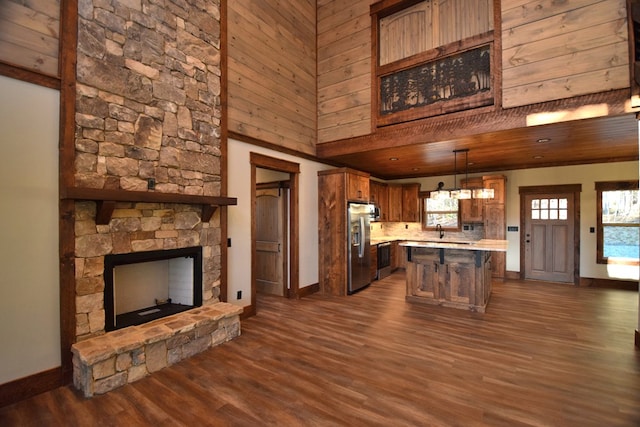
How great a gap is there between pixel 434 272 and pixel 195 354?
372 centimetres

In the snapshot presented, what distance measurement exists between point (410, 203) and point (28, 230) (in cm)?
745

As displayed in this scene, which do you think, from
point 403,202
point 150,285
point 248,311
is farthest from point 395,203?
point 150,285

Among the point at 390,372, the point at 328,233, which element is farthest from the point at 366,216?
the point at 390,372

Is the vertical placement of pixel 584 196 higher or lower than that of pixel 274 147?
lower

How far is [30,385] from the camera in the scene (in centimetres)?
232

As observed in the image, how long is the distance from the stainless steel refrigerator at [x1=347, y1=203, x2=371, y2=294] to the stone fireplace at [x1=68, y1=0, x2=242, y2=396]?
2.51m

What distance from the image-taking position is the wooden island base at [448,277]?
4.42m

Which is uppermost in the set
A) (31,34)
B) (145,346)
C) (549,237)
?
(31,34)

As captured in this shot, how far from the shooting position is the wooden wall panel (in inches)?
126

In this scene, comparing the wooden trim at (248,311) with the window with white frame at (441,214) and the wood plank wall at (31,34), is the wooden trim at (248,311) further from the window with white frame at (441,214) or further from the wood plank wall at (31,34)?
the window with white frame at (441,214)

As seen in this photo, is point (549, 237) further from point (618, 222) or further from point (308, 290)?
point (308, 290)

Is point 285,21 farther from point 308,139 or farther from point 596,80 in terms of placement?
point 596,80

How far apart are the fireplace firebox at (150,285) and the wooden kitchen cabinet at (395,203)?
225 inches

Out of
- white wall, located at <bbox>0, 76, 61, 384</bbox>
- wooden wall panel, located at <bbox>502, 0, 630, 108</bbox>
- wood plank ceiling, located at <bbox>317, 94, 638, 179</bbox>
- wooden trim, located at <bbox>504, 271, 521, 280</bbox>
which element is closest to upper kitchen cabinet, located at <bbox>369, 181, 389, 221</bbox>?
wood plank ceiling, located at <bbox>317, 94, 638, 179</bbox>
